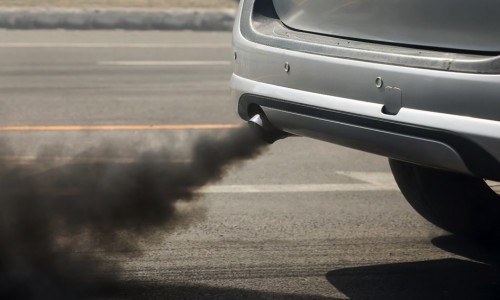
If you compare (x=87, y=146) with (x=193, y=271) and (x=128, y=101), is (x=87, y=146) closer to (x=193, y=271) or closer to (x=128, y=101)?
(x=128, y=101)

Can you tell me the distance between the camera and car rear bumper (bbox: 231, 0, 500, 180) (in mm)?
3340

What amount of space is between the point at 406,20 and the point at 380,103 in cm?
34

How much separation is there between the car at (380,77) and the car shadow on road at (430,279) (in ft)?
2.16

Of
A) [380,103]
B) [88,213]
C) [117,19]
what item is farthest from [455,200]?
[117,19]

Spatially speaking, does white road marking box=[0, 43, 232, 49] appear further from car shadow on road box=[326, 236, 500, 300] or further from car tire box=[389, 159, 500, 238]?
car shadow on road box=[326, 236, 500, 300]

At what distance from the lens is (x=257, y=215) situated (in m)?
5.51

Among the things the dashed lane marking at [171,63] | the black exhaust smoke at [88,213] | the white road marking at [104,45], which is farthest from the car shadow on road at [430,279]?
the white road marking at [104,45]

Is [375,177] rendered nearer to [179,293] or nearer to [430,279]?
[430,279]

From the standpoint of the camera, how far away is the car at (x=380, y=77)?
3369mm

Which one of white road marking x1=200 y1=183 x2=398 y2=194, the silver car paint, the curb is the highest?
the silver car paint

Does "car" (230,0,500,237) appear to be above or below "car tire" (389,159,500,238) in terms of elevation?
above

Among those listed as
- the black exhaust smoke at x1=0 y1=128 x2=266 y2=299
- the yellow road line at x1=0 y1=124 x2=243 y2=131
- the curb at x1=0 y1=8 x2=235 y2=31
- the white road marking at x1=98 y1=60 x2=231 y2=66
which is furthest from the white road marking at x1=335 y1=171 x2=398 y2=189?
the curb at x1=0 y1=8 x2=235 y2=31

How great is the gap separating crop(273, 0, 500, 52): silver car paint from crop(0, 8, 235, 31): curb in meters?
12.1

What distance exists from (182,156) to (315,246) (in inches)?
62.7
